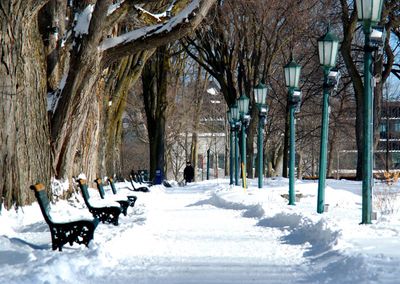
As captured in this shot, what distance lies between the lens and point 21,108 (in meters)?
13.0

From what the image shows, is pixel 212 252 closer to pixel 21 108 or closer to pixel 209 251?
pixel 209 251

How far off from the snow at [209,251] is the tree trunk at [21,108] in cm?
56

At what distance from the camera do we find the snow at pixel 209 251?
700cm

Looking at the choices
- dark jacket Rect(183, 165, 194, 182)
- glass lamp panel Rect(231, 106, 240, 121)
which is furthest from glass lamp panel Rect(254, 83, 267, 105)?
dark jacket Rect(183, 165, 194, 182)

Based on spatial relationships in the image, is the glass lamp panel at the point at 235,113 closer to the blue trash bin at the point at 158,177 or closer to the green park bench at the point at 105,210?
the blue trash bin at the point at 158,177

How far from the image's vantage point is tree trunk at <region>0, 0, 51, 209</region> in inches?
466

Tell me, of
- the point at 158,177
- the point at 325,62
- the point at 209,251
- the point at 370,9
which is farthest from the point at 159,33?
the point at 158,177

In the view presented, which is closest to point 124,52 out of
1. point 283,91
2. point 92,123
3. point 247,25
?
point 92,123

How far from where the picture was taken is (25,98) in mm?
13344

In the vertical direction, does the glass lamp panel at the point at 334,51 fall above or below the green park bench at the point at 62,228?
above

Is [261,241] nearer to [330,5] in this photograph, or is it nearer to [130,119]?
[330,5]

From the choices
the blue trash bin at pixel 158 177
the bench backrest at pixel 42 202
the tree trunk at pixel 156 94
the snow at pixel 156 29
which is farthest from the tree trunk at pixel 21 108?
the blue trash bin at pixel 158 177

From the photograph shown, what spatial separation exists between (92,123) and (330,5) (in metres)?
14.6

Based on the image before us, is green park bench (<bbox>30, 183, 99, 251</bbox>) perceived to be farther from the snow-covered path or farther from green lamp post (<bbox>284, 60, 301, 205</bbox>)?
green lamp post (<bbox>284, 60, 301, 205</bbox>)
